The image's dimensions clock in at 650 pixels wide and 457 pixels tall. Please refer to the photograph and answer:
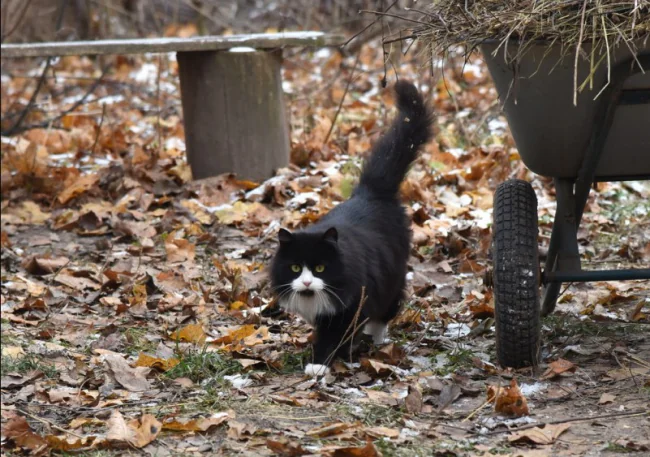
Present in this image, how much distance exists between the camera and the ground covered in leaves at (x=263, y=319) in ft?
8.98

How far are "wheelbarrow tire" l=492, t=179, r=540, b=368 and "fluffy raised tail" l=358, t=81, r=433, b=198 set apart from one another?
77cm

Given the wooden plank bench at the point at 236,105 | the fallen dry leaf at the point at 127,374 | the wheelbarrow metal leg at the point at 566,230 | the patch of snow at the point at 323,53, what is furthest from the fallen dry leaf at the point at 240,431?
the patch of snow at the point at 323,53

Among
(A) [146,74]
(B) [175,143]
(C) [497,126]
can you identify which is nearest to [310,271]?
(B) [175,143]

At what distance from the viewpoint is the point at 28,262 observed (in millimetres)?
4773

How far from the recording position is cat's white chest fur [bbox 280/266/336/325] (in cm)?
338

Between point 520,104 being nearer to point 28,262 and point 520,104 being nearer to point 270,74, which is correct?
point 28,262

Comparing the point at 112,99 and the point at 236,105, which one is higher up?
the point at 112,99

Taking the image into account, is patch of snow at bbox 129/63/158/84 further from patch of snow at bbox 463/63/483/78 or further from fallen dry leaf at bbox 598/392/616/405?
fallen dry leaf at bbox 598/392/616/405

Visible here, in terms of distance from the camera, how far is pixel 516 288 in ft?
10.4

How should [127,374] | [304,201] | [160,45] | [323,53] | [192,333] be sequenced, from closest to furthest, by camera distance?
[127,374]
[192,333]
[304,201]
[160,45]
[323,53]

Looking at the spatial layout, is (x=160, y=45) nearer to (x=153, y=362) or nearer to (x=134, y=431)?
(x=153, y=362)

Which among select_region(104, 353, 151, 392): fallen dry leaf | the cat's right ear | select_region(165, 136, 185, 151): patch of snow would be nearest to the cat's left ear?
the cat's right ear

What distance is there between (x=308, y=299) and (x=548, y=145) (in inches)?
40.6

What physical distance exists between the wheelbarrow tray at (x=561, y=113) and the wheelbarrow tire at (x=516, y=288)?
9.4 inches
